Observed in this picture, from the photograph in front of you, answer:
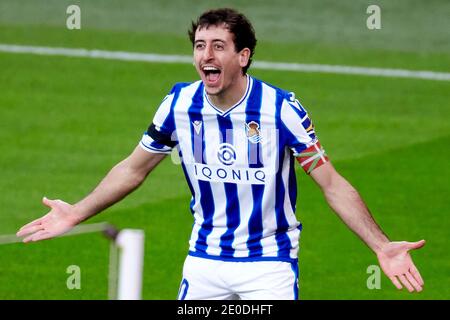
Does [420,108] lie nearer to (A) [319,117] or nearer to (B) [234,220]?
(A) [319,117]

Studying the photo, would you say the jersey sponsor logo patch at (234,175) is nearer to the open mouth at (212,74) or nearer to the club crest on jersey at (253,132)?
the club crest on jersey at (253,132)

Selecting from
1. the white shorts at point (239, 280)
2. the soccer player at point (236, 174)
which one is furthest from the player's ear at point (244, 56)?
the white shorts at point (239, 280)

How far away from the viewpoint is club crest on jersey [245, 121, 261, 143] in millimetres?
8633

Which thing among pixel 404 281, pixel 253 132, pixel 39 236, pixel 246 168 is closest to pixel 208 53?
pixel 253 132

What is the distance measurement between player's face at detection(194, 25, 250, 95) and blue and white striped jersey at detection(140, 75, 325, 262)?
25 cm

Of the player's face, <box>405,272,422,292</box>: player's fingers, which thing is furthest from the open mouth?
<box>405,272,422,292</box>: player's fingers

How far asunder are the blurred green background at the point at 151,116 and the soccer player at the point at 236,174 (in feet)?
12.0

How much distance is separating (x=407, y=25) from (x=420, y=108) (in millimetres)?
4577

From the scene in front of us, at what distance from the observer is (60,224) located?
8.74 meters

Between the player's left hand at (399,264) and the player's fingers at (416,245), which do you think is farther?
the player's left hand at (399,264)

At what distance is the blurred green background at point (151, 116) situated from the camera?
43.1 ft

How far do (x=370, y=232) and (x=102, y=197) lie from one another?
1723mm

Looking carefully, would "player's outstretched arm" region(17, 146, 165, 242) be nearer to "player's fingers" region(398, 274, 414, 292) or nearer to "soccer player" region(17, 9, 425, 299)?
"soccer player" region(17, 9, 425, 299)

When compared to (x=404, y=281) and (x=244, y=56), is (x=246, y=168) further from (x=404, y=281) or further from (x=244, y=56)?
(x=404, y=281)
